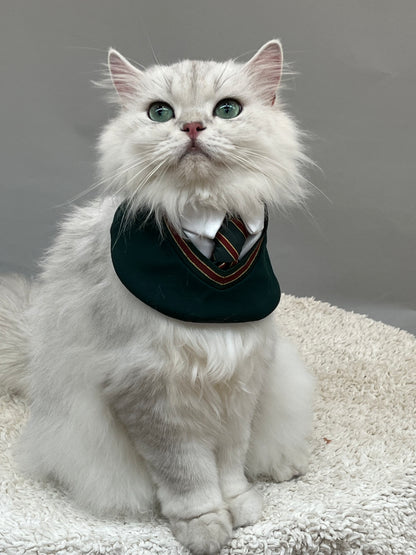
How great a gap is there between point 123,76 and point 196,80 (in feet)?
0.61

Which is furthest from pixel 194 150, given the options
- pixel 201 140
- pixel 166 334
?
pixel 166 334

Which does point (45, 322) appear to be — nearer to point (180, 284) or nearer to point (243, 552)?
point (180, 284)

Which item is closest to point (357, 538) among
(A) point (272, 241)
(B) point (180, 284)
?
(B) point (180, 284)

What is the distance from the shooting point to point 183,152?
4.41 ft

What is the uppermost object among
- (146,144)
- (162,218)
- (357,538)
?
(146,144)

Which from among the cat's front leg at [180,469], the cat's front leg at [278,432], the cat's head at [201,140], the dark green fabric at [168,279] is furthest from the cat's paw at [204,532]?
the cat's head at [201,140]

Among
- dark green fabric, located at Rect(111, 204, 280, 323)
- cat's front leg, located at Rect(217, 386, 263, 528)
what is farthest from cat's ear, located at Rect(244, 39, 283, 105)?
cat's front leg, located at Rect(217, 386, 263, 528)

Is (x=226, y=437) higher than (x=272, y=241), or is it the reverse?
(x=272, y=241)

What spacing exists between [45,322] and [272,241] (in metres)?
1.38

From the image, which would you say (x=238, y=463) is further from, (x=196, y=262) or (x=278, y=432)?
(x=196, y=262)

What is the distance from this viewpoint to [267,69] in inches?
58.4

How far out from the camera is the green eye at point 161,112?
1.41 m

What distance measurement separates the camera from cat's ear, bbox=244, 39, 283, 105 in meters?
1.47

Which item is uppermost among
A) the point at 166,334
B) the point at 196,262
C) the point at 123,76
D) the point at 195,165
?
the point at 123,76
